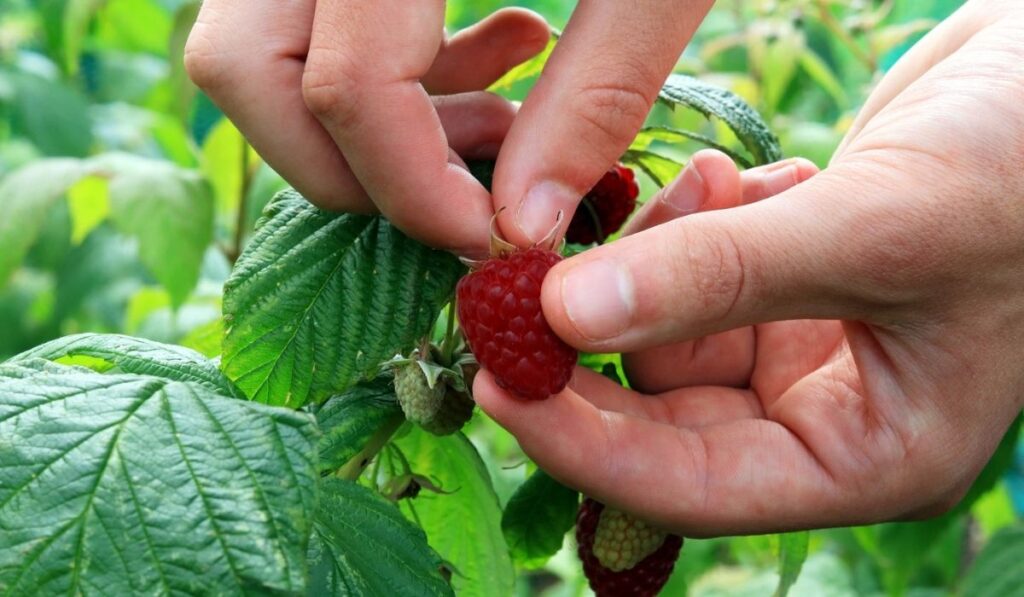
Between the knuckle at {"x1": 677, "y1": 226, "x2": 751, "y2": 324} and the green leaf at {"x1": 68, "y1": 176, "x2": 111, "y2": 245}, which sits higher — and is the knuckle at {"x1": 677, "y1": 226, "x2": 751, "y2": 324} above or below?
above

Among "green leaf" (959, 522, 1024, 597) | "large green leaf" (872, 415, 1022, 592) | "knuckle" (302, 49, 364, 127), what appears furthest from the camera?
"green leaf" (959, 522, 1024, 597)

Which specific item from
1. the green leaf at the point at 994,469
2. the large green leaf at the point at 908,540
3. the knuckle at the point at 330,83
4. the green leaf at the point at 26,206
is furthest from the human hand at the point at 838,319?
the green leaf at the point at 26,206

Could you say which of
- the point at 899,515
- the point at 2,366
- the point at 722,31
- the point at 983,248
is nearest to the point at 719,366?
the point at 899,515

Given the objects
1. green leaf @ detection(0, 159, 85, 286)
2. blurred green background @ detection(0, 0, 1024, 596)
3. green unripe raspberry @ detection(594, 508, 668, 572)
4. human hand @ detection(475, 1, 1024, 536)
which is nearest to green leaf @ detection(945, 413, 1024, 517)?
blurred green background @ detection(0, 0, 1024, 596)

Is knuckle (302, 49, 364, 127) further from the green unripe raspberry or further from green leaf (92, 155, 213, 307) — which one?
green leaf (92, 155, 213, 307)

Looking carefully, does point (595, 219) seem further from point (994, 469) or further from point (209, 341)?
point (994, 469)

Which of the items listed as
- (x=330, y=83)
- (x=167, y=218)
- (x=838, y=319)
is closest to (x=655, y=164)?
(x=838, y=319)

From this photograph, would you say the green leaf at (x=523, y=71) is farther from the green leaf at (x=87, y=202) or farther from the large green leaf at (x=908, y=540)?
the green leaf at (x=87, y=202)

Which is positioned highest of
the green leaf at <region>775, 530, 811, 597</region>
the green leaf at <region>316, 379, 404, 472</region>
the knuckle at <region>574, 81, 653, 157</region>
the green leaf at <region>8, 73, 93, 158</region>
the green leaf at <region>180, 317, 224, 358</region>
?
the knuckle at <region>574, 81, 653, 157</region>
